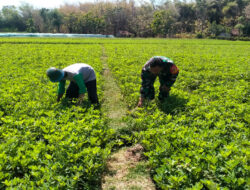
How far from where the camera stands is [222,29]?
53.0 m

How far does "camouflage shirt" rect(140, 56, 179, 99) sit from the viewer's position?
516 cm

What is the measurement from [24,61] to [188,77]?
33.1 feet

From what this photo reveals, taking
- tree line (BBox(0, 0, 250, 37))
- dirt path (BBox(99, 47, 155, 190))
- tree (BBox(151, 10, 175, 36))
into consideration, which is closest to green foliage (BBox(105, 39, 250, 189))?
dirt path (BBox(99, 47, 155, 190))

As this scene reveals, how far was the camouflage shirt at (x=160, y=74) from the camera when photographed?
516 centimetres

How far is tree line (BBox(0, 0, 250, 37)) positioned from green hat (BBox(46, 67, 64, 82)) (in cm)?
5594

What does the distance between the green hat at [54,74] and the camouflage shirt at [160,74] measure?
2.28 metres

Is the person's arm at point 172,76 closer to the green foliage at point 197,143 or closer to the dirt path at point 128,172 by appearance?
the green foliage at point 197,143

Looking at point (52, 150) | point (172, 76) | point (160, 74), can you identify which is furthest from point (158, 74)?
point (52, 150)

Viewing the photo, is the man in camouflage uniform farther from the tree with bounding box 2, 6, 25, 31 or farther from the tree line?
the tree with bounding box 2, 6, 25, 31

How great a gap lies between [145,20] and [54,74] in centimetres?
6641

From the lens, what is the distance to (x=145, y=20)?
65.4 metres

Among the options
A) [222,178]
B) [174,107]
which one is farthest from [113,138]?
[222,178]

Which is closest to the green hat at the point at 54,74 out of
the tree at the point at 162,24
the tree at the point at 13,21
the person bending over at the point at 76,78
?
the person bending over at the point at 76,78

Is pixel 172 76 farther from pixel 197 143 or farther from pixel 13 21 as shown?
pixel 13 21
